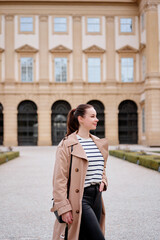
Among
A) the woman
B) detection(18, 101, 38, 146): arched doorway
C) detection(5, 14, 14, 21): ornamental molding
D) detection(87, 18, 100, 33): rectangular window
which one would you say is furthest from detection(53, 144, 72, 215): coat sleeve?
detection(5, 14, 14, 21): ornamental molding

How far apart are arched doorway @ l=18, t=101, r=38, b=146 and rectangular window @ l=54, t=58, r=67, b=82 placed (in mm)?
3690

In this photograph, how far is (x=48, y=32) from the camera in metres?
35.2

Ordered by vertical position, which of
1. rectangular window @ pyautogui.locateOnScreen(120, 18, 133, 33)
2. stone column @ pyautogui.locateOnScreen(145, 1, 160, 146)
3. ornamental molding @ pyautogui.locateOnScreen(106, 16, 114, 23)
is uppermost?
ornamental molding @ pyautogui.locateOnScreen(106, 16, 114, 23)

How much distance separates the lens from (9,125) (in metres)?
34.5

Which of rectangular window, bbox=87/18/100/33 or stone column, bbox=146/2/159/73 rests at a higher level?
rectangular window, bbox=87/18/100/33

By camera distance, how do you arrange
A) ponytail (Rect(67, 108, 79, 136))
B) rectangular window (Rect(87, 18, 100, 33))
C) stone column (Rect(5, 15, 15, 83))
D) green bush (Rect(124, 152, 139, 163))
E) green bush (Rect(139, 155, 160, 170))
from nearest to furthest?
ponytail (Rect(67, 108, 79, 136)) < green bush (Rect(139, 155, 160, 170)) < green bush (Rect(124, 152, 139, 163)) < stone column (Rect(5, 15, 15, 83)) < rectangular window (Rect(87, 18, 100, 33))

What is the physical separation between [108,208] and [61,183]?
12.6ft

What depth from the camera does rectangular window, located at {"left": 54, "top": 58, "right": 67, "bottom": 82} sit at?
35.1m

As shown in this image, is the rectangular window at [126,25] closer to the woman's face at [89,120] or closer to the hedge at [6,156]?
the hedge at [6,156]

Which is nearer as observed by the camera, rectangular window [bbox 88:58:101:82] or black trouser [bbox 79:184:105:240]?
black trouser [bbox 79:184:105:240]

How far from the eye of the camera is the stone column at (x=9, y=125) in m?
34.4

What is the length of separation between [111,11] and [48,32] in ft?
21.7

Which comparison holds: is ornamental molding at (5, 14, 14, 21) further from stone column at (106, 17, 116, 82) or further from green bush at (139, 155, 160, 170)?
green bush at (139, 155, 160, 170)

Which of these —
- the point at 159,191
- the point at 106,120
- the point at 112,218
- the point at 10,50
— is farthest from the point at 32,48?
the point at 112,218
